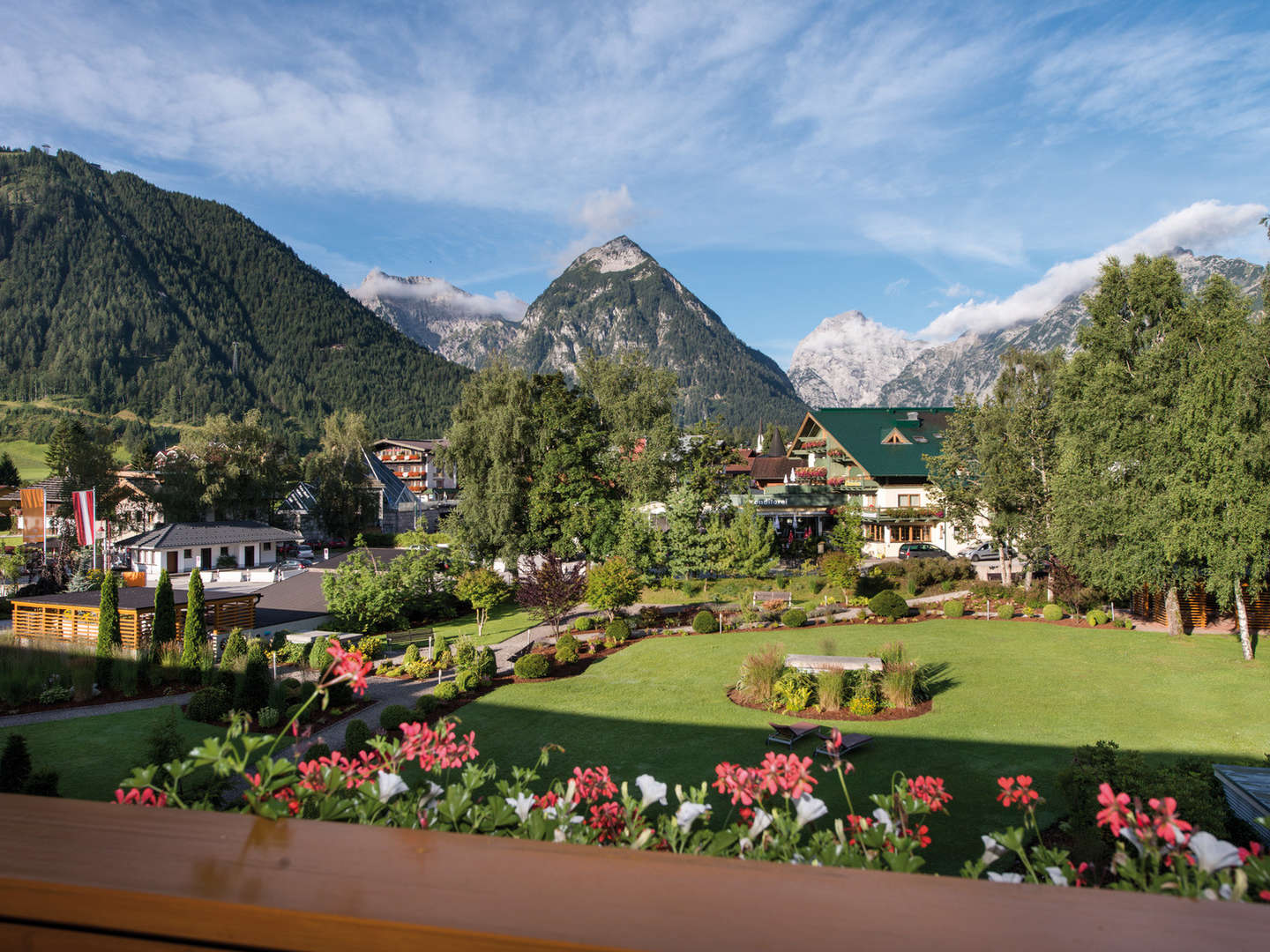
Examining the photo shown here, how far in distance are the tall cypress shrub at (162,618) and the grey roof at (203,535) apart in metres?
22.7

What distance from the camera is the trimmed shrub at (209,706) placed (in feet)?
50.8

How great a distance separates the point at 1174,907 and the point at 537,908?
0.80m

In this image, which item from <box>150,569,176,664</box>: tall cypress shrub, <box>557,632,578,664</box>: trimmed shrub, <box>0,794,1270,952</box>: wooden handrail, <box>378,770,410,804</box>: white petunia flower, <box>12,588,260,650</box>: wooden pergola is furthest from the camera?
<box>12,588,260,650</box>: wooden pergola

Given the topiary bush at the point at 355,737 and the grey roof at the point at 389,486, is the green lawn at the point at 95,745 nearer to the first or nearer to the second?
the topiary bush at the point at 355,737

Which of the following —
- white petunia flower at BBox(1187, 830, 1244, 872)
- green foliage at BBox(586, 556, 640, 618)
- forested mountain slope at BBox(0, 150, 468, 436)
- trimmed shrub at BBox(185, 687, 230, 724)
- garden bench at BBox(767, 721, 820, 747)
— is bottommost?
garden bench at BBox(767, 721, 820, 747)

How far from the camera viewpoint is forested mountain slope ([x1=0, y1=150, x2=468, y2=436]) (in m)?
131

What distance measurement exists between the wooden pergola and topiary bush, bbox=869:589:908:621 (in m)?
21.6

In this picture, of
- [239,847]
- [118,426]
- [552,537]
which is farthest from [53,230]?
[239,847]

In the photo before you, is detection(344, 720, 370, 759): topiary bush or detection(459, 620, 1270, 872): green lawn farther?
detection(344, 720, 370, 759): topiary bush

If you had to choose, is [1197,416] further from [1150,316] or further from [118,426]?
[118,426]

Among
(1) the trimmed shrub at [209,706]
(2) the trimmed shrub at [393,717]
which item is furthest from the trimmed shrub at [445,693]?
(1) the trimmed shrub at [209,706]

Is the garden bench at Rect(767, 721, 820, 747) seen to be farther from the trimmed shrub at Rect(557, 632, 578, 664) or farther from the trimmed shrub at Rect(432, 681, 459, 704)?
the trimmed shrub at Rect(557, 632, 578, 664)

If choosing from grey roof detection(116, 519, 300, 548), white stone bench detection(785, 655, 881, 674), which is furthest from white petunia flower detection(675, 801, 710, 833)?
grey roof detection(116, 519, 300, 548)

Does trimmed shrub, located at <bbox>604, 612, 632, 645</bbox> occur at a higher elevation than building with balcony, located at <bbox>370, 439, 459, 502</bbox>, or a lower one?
lower
